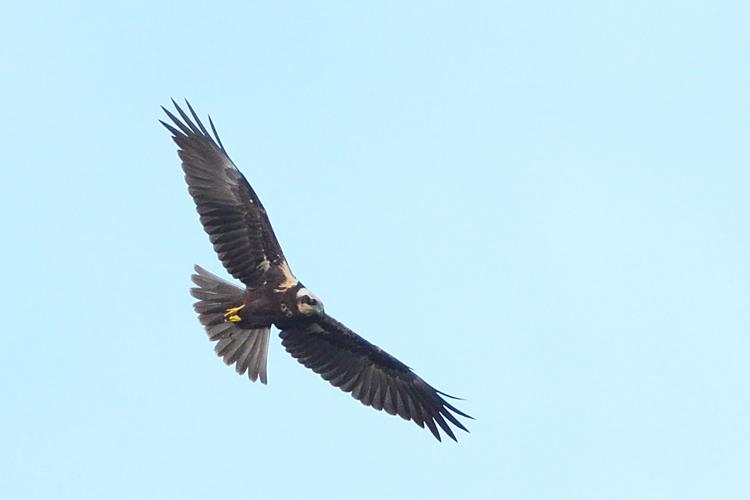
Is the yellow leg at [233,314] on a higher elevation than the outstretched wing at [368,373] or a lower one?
lower

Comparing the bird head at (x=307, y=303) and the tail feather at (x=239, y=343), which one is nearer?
the bird head at (x=307, y=303)

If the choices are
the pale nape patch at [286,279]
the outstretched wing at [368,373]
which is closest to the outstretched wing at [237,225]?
the pale nape patch at [286,279]

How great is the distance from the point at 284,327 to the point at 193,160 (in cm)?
233

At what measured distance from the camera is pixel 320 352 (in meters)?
18.7

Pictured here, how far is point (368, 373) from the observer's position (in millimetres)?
18969

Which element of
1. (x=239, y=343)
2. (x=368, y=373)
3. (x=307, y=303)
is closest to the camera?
(x=307, y=303)

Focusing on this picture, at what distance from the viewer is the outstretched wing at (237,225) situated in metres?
18.0

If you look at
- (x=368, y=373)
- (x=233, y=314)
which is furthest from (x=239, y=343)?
(x=368, y=373)

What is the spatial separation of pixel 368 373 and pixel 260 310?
1859 millimetres

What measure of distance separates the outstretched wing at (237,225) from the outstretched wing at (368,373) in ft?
3.16

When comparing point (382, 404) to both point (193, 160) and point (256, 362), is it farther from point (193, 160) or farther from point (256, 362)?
point (193, 160)

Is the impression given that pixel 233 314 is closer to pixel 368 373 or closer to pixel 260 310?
pixel 260 310

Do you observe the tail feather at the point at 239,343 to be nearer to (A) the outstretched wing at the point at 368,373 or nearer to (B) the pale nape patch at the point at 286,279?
(A) the outstretched wing at the point at 368,373

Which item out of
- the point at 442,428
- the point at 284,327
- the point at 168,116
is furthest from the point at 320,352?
the point at 168,116
